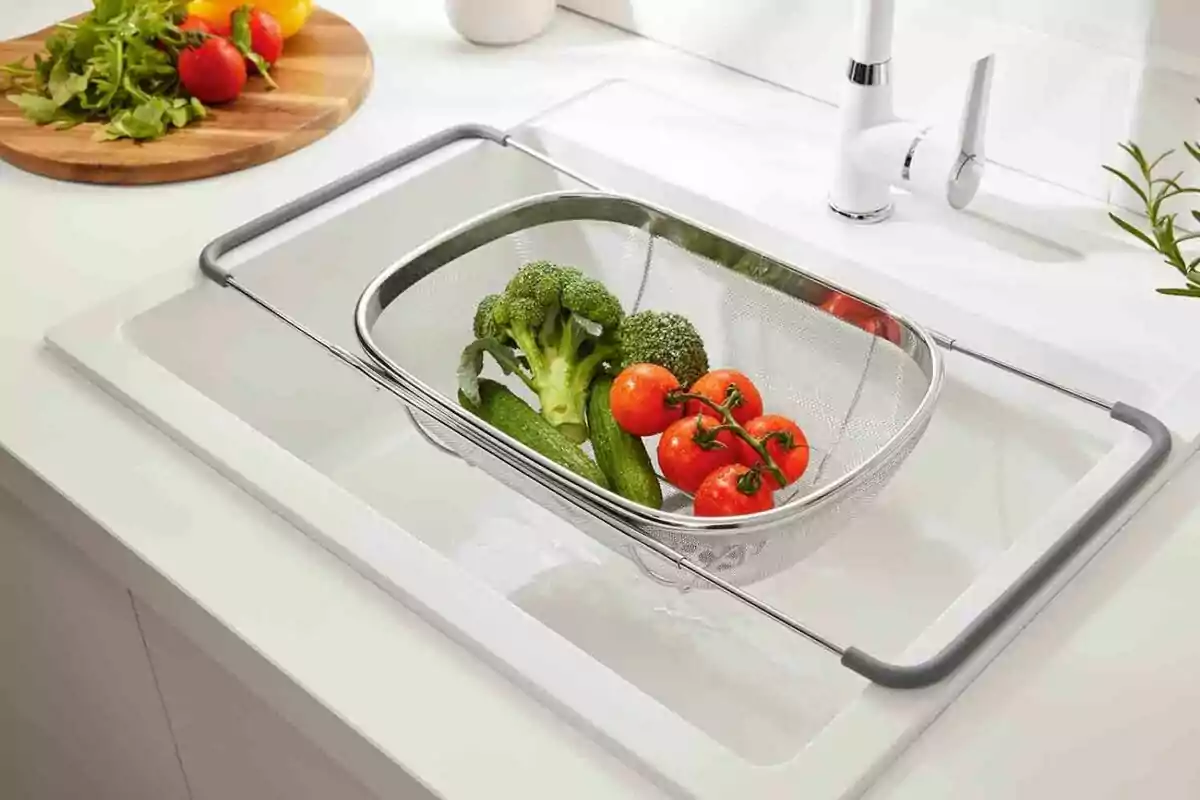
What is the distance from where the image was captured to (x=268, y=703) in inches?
28.5

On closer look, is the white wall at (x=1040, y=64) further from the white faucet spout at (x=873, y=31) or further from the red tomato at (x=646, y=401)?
the red tomato at (x=646, y=401)

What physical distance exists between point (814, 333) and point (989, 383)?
0.42 ft

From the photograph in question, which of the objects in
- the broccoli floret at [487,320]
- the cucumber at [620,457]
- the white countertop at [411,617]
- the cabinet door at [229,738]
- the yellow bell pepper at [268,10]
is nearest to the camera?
the white countertop at [411,617]

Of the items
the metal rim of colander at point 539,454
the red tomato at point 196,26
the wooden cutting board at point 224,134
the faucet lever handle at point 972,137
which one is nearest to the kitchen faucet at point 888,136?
the faucet lever handle at point 972,137

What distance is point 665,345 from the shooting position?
0.90 meters

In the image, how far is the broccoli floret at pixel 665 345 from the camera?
0.90m

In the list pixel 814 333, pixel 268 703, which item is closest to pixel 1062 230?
pixel 814 333

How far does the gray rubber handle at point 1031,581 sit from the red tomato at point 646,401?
242 mm

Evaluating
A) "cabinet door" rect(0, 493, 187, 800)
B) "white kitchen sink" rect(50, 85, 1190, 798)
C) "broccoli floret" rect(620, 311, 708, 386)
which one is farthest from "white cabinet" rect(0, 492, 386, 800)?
"broccoli floret" rect(620, 311, 708, 386)

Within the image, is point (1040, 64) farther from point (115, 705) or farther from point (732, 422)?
point (115, 705)

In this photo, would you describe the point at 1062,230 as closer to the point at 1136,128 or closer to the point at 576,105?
the point at 1136,128

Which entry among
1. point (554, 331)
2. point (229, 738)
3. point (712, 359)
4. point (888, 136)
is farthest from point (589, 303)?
point (229, 738)

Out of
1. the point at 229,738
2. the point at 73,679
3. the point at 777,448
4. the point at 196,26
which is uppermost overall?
the point at 196,26

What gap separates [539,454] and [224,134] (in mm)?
491
